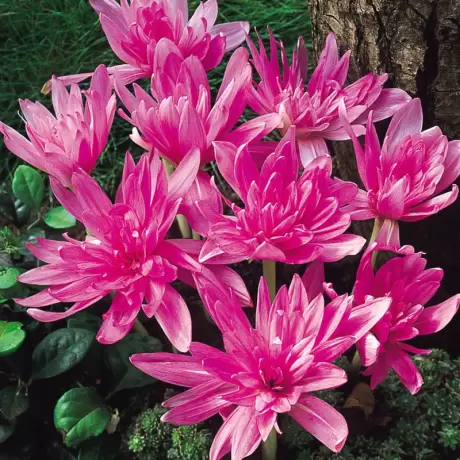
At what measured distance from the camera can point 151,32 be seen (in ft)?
3.46

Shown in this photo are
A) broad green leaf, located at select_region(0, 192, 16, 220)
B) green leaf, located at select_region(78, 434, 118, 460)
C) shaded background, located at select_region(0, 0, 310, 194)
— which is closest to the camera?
green leaf, located at select_region(78, 434, 118, 460)

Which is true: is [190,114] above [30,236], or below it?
above

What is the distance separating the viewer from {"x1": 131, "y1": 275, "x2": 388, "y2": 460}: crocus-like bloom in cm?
80

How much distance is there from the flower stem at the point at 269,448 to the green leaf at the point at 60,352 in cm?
35

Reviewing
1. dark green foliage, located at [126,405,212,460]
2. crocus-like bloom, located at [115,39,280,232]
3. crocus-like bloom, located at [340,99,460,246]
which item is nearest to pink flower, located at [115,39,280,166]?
crocus-like bloom, located at [115,39,280,232]

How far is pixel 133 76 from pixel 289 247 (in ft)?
1.50

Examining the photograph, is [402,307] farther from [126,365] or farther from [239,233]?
[126,365]

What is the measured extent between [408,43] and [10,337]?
888mm

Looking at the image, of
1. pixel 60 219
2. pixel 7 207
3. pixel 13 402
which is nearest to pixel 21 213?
pixel 7 207

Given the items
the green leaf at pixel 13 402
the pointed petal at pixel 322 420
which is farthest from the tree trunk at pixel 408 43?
the green leaf at pixel 13 402

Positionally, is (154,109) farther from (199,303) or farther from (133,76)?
(199,303)

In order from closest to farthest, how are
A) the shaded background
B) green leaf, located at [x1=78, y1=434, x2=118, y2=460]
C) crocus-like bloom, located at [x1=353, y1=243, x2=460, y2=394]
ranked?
1. crocus-like bloom, located at [x1=353, y1=243, x2=460, y2=394]
2. green leaf, located at [x1=78, y1=434, x2=118, y2=460]
3. the shaded background

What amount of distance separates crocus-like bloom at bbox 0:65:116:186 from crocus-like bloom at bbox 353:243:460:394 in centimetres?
45

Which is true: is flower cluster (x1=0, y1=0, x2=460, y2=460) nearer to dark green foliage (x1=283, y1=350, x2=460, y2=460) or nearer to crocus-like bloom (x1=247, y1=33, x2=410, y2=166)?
crocus-like bloom (x1=247, y1=33, x2=410, y2=166)
